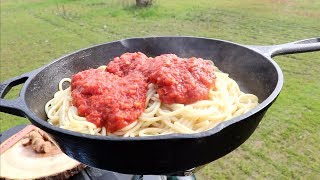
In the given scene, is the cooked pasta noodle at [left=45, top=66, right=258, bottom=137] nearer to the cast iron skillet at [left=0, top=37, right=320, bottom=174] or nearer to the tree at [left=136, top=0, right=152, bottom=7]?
the cast iron skillet at [left=0, top=37, right=320, bottom=174]

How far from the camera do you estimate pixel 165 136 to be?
1.66m

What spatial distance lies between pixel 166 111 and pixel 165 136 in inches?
32.7

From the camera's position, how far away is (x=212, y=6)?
998cm

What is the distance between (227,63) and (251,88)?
317 millimetres

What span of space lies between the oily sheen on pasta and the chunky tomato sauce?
0.4 inches

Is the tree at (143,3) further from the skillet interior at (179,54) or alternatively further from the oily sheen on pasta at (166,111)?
the oily sheen on pasta at (166,111)

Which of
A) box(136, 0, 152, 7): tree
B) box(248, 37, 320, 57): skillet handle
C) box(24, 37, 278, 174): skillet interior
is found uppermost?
box(248, 37, 320, 57): skillet handle

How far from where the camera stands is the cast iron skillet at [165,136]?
1738 millimetres

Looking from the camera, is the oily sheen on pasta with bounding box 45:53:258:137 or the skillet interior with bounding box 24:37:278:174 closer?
the skillet interior with bounding box 24:37:278:174

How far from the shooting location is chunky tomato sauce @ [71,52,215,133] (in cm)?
231

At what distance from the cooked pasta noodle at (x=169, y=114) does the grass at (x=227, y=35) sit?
6.25ft

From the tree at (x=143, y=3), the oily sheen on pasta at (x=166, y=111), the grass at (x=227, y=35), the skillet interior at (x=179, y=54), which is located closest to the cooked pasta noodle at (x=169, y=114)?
the oily sheen on pasta at (x=166, y=111)

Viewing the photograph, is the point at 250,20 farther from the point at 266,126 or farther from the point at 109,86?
the point at 109,86

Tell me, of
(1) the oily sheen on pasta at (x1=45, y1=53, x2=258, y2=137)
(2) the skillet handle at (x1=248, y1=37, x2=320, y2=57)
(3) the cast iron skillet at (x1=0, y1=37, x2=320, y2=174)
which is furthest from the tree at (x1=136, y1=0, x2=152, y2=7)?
(2) the skillet handle at (x1=248, y1=37, x2=320, y2=57)
